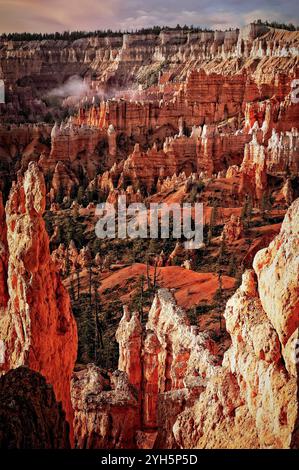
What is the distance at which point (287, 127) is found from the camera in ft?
56.7

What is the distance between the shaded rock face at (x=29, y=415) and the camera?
2.57 m

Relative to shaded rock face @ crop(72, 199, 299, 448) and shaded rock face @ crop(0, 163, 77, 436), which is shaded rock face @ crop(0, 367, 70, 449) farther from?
shaded rock face @ crop(0, 163, 77, 436)

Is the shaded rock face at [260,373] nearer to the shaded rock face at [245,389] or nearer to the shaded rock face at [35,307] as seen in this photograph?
the shaded rock face at [245,389]

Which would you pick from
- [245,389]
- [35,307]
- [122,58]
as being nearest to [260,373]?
[245,389]

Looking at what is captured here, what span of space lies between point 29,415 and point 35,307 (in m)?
1.32

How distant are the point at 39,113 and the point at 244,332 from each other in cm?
2785

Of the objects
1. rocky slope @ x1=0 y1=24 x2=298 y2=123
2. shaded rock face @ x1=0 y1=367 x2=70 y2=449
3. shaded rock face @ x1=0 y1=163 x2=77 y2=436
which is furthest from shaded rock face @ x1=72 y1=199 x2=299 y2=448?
rocky slope @ x1=0 y1=24 x2=298 y2=123

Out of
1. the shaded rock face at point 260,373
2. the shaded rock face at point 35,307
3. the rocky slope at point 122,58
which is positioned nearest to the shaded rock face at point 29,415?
the shaded rock face at point 260,373

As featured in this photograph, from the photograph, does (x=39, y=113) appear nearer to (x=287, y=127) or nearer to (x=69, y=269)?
(x=287, y=127)

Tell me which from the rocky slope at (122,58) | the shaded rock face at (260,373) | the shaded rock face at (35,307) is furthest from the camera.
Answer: the rocky slope at (122,58)

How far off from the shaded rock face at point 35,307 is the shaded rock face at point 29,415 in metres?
1.00

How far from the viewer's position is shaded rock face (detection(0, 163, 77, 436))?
388 centimetres

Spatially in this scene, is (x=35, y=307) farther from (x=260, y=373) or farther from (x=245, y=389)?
(x=260, y=373)
